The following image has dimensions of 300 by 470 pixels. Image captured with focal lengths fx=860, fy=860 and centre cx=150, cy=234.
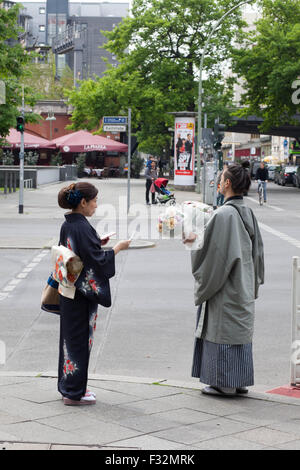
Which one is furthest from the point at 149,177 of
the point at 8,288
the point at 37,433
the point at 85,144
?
the point at 37,433

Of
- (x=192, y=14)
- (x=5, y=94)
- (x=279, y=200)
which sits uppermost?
(x=192, y=14)

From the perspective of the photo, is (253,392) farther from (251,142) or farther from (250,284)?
(251,142)

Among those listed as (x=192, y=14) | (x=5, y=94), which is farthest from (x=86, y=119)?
(x=5, y=94)

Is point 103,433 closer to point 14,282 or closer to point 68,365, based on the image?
point 68,365

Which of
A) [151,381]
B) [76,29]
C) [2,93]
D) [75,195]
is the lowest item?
[151,381]

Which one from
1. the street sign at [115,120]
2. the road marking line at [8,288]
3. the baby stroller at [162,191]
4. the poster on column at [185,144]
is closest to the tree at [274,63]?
the poster on column at [185,144]

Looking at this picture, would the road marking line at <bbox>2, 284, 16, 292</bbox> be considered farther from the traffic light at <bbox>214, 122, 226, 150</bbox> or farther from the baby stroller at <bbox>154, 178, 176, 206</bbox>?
the traffic light at <bbox>214, 122, 226, 150</bbox>

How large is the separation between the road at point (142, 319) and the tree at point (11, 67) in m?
14.9

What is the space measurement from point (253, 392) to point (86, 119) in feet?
197

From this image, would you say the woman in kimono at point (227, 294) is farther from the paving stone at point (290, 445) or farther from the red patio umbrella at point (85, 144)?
the red patio umbrella at point (85, 144)

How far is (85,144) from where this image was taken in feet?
186

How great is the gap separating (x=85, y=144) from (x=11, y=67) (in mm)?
24644

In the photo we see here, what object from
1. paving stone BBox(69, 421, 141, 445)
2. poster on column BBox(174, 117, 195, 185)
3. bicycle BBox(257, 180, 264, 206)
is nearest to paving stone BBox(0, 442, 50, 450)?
paving stone BBox(69, 421, 141, 445)

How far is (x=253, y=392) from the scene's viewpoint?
6.04 meters
